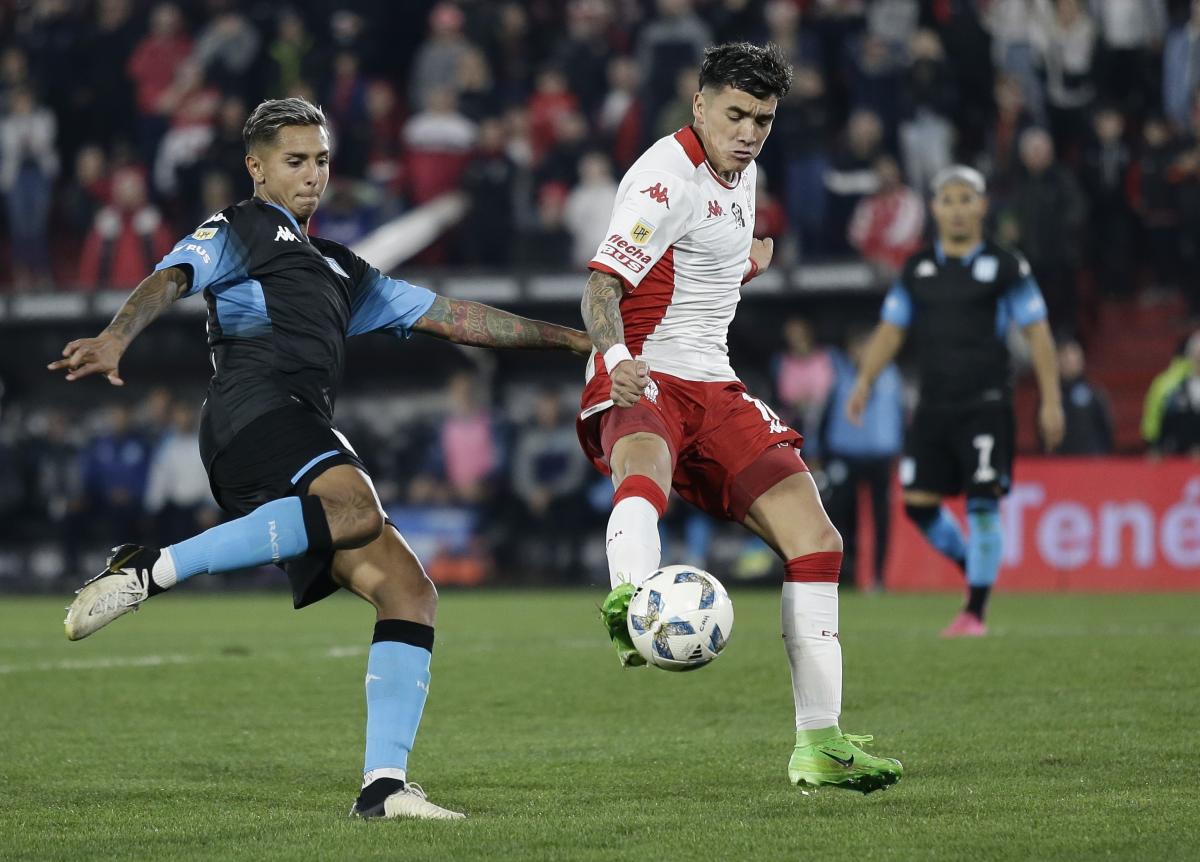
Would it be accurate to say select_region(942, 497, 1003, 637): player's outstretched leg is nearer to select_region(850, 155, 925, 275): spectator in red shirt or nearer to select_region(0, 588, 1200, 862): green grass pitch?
select_region(0, 588, 1200, 862): green grass pitch

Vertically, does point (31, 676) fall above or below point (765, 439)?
below

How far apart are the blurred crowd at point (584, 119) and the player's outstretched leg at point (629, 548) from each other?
36.5 ft

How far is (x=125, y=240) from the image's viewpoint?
19500 millimetres

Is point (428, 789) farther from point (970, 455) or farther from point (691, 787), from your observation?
→ point (970, 455)

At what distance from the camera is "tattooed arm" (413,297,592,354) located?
6137mm

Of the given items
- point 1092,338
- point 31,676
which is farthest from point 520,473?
point 31,676

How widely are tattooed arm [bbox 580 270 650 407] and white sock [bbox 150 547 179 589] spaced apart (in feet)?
4.58

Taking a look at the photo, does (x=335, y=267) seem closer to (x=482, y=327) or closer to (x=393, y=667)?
(x=482, y=327)

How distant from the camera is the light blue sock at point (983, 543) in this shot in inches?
424

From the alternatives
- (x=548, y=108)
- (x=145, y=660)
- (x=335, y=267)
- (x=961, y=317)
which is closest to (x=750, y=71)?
(x=335, y=267)

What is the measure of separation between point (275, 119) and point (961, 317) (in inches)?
251

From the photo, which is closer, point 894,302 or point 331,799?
point 331,799

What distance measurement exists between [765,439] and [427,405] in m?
14.6

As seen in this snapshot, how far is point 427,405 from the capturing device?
66.7 feet
